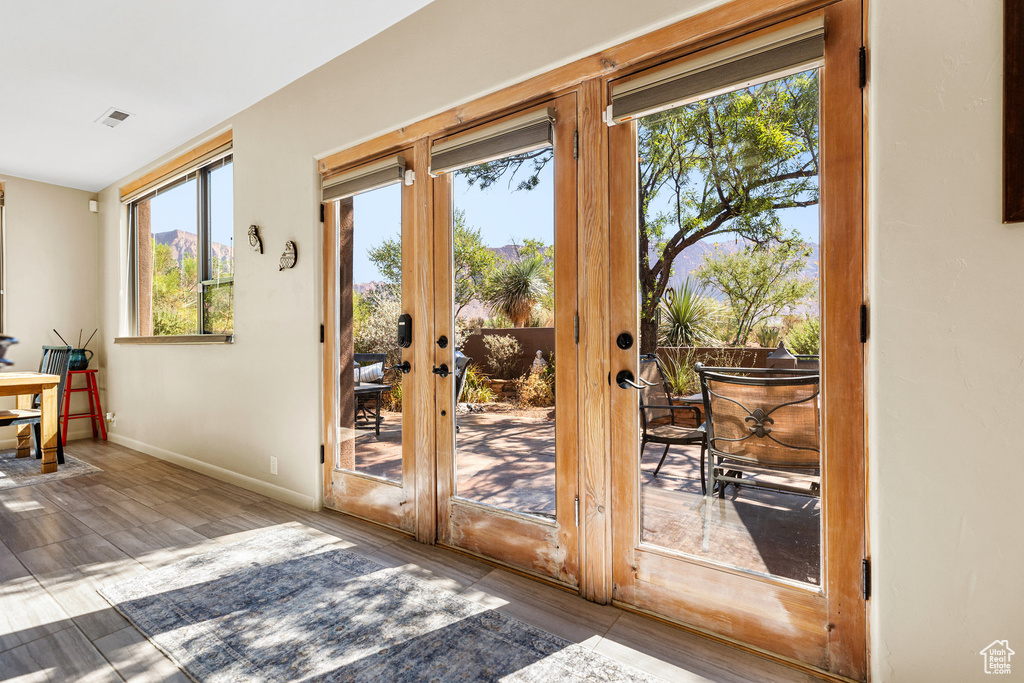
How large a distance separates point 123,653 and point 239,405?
2136mm

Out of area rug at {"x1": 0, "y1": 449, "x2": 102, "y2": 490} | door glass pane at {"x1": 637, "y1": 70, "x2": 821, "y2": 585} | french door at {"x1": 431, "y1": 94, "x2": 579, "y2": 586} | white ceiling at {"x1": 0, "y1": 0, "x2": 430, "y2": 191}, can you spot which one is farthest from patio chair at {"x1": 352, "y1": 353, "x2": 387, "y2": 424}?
area rug at {"x1": 0, "y1": 449, "x2": 102, "y2": 490}

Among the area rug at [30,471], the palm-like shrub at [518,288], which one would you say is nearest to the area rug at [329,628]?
the palm-like shrub at [518,288]

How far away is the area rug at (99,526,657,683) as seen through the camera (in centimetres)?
161

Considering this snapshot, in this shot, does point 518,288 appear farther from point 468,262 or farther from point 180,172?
point 180,172

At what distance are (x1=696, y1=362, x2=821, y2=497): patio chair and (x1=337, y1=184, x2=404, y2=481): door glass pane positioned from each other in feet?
5.48

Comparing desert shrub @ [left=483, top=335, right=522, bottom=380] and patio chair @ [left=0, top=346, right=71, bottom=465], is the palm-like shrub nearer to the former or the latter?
desert shrub @ [left=483, top=335, right=522, bottom=380]

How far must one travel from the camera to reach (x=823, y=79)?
1.59 metres

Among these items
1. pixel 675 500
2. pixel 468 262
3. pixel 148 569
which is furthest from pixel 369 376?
pixel 675 500

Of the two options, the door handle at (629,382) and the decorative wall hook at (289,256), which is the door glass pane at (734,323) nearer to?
the door handle at (629,382)

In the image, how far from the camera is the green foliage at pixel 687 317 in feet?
6.08

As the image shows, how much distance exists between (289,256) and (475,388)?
1650 millimetres

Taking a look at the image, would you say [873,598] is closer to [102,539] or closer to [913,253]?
[913,253]

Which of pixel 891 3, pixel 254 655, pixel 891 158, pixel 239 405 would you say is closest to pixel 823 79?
pixel 891 3

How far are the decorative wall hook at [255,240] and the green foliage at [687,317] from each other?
9.30 ft
